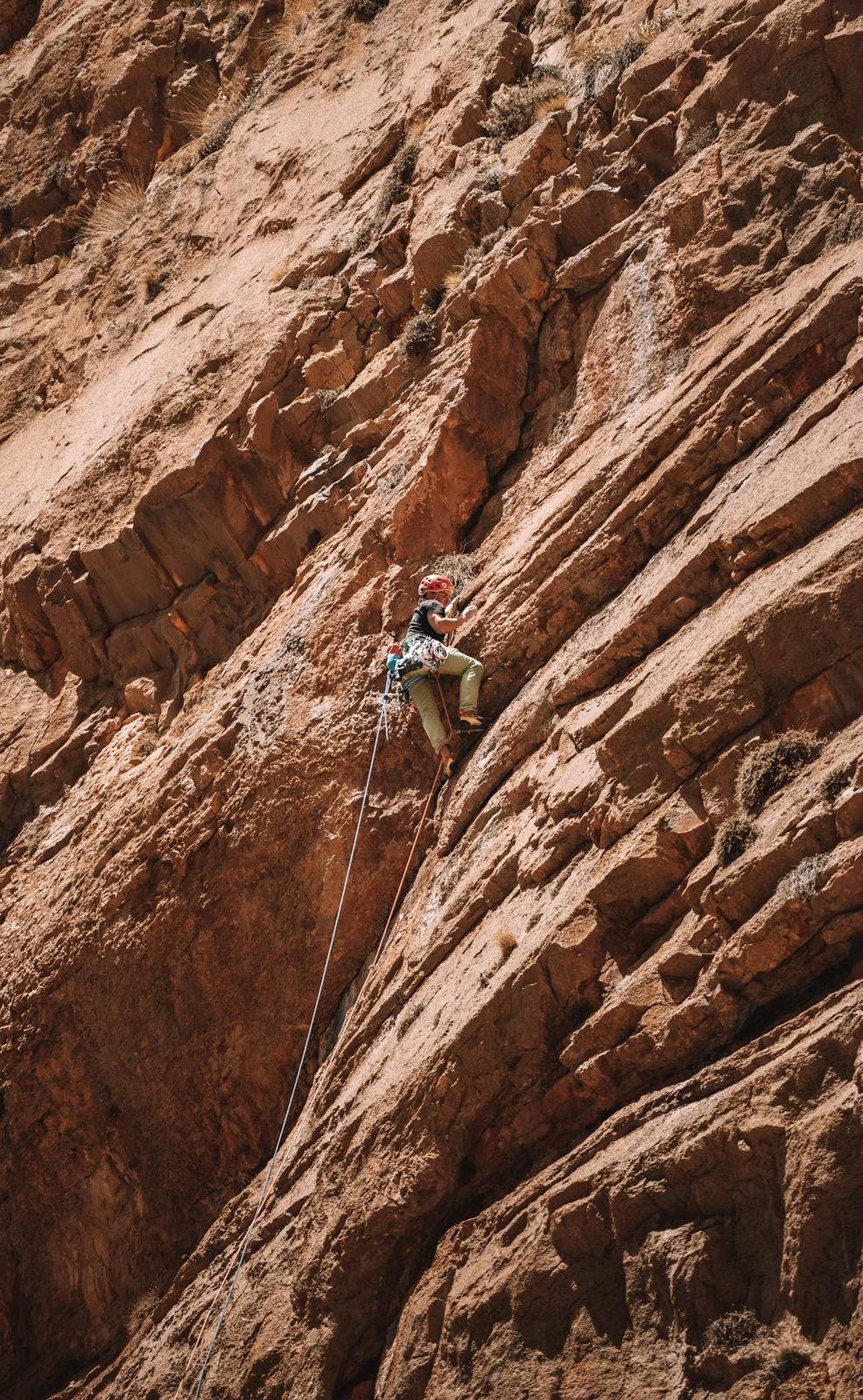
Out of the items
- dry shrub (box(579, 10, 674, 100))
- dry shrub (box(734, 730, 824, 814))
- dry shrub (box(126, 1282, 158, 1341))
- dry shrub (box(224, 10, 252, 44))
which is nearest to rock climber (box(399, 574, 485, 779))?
dry shrub (box(734, 730, 824, 814))

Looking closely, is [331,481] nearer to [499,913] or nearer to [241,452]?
[241,452]

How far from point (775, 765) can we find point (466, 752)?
3940mm

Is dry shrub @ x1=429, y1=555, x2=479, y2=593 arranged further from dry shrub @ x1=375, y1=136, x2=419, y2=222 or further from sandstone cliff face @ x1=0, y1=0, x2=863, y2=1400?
dry shrub @ x1=375, y1=136, x2=419, y2=222

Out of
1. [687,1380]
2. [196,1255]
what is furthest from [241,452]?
[687,1380]

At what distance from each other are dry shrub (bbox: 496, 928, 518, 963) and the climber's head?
147 inches

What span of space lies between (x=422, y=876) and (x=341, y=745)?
1.74m

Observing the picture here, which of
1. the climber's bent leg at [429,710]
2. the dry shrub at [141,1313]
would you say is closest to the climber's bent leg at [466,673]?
the climber's bent leg at [429,710]

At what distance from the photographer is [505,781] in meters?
10.4

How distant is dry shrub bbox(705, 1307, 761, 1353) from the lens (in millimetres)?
6395

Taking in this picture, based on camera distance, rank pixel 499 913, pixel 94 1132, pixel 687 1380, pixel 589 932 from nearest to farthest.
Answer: pixel 687 1380, pixel 589 932, pixel 499 913, pixel 94 1132

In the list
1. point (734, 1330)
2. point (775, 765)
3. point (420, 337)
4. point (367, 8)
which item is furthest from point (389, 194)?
point (734, 1330)

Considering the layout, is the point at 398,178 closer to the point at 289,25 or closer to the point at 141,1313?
the point at 289,25

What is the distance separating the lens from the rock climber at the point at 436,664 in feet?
36.4

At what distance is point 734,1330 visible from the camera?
642 cm
